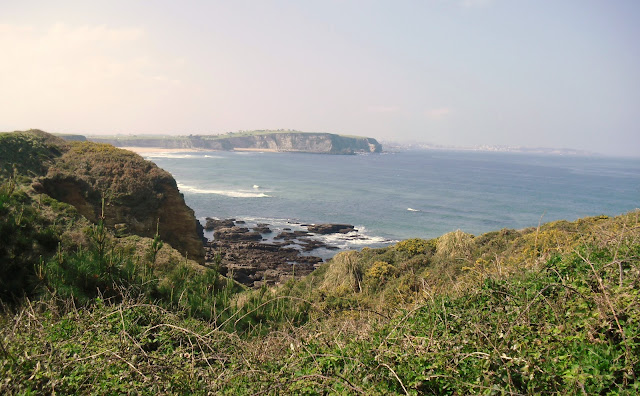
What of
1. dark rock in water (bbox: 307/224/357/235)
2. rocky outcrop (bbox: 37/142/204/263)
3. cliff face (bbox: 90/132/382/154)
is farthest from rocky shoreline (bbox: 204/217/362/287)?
cliff face (bbox: 90/132/382/154)

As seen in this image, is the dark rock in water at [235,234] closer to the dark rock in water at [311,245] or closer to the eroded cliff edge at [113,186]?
the dark rock in water at [311,245]

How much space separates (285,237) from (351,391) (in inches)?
1341

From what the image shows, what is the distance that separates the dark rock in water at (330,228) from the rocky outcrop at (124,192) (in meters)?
20.1

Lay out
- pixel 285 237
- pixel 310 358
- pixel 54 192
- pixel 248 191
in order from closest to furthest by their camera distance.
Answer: pixel 310 358
pixel 54 192
pixel 285 237
pixel 248 191

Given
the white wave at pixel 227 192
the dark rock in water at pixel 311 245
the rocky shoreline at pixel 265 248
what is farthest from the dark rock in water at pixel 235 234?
the white wave at pixel 227 192

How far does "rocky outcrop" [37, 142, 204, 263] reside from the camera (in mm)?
17719

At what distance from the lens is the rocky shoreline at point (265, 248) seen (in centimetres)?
2691

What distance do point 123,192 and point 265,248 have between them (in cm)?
1598

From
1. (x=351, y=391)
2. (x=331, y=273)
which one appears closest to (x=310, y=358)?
(x=351, y=391)

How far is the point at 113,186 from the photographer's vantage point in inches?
746

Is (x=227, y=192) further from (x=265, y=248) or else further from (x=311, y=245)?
(x=311, y=245)

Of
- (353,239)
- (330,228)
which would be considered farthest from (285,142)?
(353,239)

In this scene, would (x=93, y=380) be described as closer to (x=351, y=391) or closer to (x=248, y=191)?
(x=351, y=391)

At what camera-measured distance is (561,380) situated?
3.07 meters
